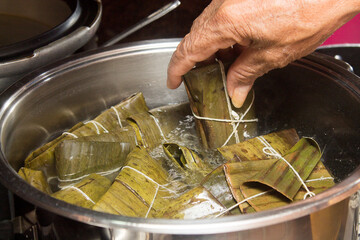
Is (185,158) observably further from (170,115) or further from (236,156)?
(170,115)

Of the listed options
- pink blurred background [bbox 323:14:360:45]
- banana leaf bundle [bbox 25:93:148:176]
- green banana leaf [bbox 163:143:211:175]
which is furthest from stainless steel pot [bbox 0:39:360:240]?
pink blurred background [bbox 323:14:360:45]

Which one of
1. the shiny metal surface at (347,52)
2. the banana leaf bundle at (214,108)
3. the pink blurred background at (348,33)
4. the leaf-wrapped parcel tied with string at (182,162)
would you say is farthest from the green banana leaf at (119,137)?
the pink blurred background at (348,33)

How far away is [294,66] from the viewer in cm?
136

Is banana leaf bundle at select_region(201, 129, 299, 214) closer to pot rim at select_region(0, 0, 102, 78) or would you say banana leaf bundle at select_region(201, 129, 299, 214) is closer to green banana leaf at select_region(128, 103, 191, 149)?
green banana leaf at select_region(128, 103, 191, 149)

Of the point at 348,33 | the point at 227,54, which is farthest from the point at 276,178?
the point at 348,33

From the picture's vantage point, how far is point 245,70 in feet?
3.60

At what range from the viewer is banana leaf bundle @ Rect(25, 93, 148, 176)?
120 centimetres

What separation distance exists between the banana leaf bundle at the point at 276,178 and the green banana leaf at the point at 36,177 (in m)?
0.50

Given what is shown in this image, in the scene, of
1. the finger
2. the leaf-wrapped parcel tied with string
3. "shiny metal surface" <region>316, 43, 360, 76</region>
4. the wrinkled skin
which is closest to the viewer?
the wrinkled skin

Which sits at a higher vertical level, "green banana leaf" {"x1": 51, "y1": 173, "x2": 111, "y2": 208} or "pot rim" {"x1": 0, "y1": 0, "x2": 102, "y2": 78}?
"pot rim" {"x1": 0, "y1": 0, "x2": 102, "y2": 78}

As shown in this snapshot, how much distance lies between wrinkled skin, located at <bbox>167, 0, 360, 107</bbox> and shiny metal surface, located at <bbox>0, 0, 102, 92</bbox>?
46 centimetres

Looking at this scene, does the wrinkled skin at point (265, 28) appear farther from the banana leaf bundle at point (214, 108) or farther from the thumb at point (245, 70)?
the banana leaf bundle at point (214, 108)

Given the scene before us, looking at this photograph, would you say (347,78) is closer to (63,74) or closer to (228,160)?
(228,160)

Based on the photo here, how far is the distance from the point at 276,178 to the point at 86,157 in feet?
1.78
